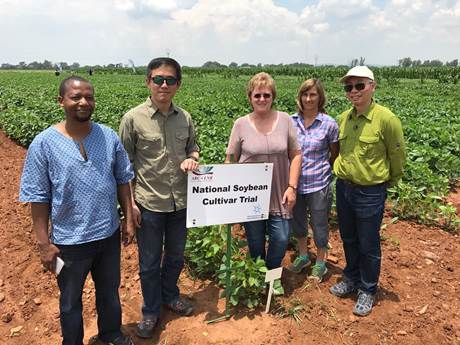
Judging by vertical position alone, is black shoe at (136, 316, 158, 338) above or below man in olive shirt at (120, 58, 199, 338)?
below

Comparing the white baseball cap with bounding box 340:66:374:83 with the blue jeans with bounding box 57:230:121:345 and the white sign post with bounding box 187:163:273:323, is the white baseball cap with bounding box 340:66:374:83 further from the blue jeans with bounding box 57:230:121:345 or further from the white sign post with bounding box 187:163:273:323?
the blue jeans with bounding box 57:230:121:345

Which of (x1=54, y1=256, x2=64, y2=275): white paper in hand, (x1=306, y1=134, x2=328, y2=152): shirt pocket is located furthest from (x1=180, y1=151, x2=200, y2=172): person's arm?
(x1=306, y1=134, x2=328, y2=152): shirt pocket

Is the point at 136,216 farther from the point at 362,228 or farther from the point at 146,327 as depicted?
the point at 362,228

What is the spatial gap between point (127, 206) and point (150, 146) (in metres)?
0.48

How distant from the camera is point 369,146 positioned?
3.19 m

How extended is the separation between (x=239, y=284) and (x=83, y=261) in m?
1.41

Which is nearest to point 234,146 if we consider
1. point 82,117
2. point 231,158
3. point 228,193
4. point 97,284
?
point 231,158

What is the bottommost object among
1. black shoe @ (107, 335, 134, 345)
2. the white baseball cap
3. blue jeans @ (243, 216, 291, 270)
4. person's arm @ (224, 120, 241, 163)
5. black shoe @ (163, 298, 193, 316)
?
black shoe @ (107, 335, 134, 345)

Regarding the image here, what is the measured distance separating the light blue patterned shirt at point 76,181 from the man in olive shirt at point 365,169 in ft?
6.07

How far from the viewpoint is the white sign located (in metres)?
2.99

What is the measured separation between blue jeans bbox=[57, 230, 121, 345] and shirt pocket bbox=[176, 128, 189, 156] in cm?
77

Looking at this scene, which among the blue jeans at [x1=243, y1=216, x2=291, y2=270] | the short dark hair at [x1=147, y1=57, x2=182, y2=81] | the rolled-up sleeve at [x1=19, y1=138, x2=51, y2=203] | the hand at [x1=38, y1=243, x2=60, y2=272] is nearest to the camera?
the rolled-up sleeve at [x1=19, y1=138, x2=51, y2=203]

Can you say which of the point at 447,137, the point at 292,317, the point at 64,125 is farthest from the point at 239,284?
the point at 447,137

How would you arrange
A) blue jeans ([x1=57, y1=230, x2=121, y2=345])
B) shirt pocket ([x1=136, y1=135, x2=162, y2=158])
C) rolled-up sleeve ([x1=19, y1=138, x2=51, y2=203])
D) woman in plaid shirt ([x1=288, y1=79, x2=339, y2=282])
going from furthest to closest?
1. woman in plaid shirt ([x1=288, y1=79, x2=339, y2=282])
2. shirt pocket ([x1=136, y1=135, x2=162, y2=158])
3. blue jeans ([x1=57, y1=230, x2=121, y2=345])
4. rolled-up sleeve ([x1=19, y1=138, x2=51, y2=203])
